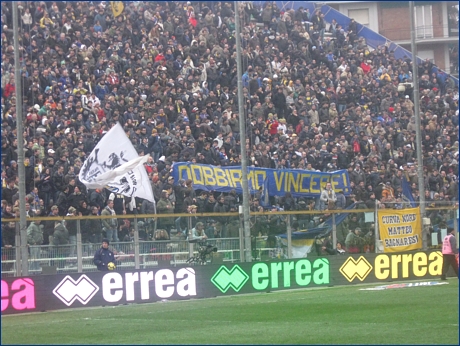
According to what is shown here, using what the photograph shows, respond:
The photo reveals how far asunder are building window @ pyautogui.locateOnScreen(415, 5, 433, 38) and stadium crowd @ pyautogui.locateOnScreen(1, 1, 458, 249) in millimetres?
2683

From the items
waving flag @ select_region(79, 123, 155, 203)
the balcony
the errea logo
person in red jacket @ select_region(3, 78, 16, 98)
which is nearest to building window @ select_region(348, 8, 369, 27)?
the balcony

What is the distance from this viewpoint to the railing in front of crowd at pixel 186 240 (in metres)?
22.4

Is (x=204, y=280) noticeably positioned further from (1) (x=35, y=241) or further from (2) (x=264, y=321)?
(2) (x=264, y=321)

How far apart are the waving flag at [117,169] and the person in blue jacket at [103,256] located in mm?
1424

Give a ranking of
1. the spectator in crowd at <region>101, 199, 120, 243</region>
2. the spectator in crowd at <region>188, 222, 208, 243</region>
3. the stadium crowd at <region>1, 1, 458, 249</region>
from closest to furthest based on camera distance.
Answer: the spectator in crowd at <region>101, 199, 120, 243</region>, the spectator in crowd at <region>188, 222, 208, 243</region>, the stadium crowd at <region>1, 1, 458, 249</region>

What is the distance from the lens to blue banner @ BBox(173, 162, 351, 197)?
90.9ft

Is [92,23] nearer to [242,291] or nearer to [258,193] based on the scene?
[258,193]

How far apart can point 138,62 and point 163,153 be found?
A: 496 cm

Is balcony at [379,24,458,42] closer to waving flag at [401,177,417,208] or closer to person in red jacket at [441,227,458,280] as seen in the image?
waving flag at [401,177,417,208]

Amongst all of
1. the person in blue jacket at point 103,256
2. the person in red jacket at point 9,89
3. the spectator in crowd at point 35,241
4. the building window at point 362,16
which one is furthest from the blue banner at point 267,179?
the building window at point 362,16

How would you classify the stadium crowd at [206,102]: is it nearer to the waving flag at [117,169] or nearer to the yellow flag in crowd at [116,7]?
the yellow flag in crowd at [116,7]

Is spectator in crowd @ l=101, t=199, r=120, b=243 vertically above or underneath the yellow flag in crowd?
underneath

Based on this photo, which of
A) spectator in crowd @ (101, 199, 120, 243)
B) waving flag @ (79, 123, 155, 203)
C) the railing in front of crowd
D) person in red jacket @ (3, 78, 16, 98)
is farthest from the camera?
person in red jacket @ (3, 78, 16, 98)

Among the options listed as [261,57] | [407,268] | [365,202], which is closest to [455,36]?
[261,57]
